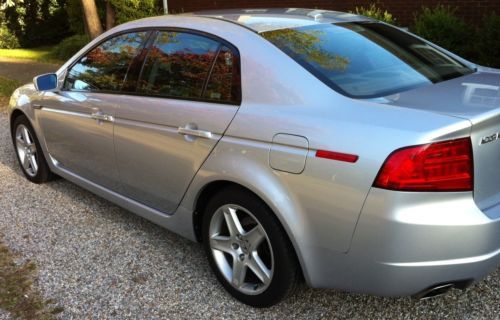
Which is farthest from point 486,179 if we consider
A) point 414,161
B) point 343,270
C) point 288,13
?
point 288,13

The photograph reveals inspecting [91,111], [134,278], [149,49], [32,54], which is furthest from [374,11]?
[32,54]

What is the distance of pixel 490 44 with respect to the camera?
21.2 feet

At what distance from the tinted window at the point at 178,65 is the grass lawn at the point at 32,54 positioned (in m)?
12.0

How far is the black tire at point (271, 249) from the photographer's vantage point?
8.82 feet

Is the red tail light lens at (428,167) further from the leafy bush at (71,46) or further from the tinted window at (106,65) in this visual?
the leafy bush at (71,46)

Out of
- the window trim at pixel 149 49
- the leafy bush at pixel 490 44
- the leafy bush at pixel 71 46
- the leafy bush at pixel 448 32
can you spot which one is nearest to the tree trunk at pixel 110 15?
the leafy bush at pixel 71 46

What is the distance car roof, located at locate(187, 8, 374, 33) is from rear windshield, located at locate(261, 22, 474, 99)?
0.08 metres

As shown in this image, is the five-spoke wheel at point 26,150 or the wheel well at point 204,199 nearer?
the wheel well at point 204,199

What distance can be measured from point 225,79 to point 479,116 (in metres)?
1.36

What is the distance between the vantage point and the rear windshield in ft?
8.96

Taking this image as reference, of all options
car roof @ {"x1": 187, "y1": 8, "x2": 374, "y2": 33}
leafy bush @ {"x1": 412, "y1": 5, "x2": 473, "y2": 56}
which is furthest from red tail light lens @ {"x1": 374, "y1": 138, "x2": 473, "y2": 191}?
leafy bush @ {"x1": 412, "y1": 5, "x2": 473, "y2": 56}

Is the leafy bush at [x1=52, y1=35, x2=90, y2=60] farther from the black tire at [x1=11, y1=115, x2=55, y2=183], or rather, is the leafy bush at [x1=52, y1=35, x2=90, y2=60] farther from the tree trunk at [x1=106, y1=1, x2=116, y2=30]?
the black tire at [x1=11, y1=115, x2=55, y2=183]

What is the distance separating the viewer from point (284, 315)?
9.64 ft

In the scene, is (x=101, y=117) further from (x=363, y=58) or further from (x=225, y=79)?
(x=363, y=58)
